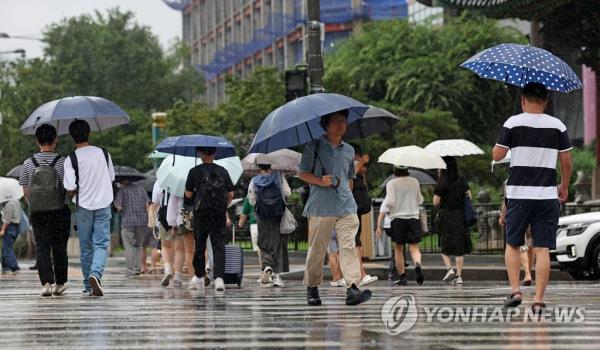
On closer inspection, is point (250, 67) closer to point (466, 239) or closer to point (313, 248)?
point (466, 239)

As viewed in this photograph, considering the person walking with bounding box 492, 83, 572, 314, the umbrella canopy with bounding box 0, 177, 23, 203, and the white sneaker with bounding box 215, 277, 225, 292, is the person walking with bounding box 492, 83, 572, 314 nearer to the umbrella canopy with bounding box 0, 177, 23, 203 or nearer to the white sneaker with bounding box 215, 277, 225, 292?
the white sneaker with bounding box 215, 277, 225, 292

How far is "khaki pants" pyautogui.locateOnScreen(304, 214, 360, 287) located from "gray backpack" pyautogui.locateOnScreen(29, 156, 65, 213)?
3.65 meters

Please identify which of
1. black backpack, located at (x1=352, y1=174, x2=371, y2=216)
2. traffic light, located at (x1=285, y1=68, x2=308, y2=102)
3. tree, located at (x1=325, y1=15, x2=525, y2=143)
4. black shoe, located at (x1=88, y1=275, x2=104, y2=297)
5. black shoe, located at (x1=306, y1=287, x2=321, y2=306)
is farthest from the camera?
tree, located at (x1=325, y1=15, x2=525, y2=143)

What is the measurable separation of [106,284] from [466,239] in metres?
5.23

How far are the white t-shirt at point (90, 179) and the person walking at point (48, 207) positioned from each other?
0.66ft

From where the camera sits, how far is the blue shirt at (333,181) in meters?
13.5

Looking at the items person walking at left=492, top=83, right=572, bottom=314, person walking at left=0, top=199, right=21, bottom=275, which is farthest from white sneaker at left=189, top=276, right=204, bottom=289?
person walking at left=0, top=199, right=21, bottom=275

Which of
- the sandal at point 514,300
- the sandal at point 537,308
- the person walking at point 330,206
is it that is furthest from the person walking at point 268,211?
the sandal at point 537,308

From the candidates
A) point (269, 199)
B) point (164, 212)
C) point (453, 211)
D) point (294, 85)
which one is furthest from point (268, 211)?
point (294, 85)

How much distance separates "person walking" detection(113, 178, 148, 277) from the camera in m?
23.9

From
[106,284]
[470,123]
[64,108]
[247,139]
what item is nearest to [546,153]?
[64,108]

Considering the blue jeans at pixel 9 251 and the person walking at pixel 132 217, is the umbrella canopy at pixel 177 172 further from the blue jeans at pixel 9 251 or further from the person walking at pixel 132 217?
the blue jeans at pixel 9 251

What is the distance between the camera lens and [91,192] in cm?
1584

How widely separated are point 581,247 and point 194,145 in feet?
21.6
